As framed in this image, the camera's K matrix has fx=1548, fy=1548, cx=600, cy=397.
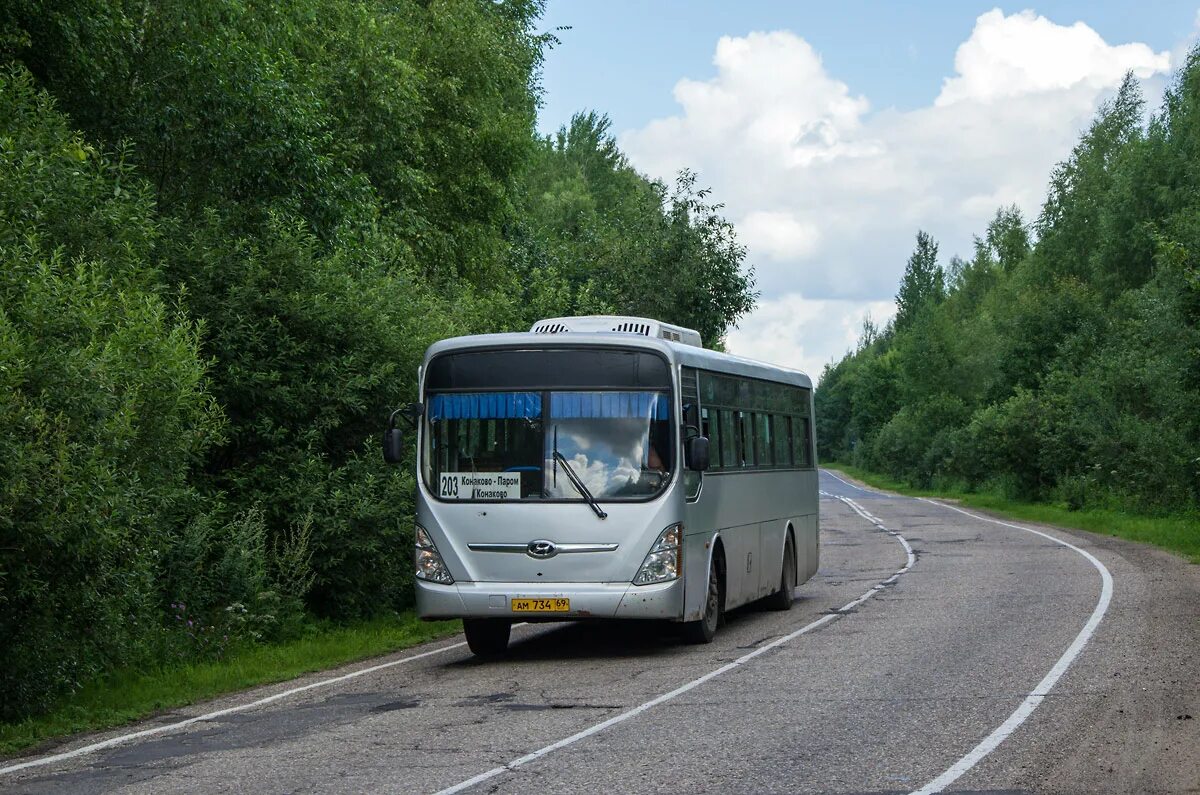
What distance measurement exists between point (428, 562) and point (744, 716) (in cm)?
501

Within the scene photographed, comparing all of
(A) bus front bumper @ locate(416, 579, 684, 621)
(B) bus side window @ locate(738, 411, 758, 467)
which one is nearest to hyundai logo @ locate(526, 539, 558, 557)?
(A) bus front bumper @ locate(416, 579, 684, 621)

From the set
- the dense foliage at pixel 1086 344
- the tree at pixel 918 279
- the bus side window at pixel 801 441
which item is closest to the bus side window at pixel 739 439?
the bus side window at pixel 801 441

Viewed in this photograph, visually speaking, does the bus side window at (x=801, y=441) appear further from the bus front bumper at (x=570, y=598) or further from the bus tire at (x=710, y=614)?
the bus front bumper at (x=570, y=598)

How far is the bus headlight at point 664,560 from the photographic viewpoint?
1493 cm

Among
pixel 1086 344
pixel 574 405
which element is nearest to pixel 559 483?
pixel 574 405

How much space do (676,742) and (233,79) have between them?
14379 millimetres

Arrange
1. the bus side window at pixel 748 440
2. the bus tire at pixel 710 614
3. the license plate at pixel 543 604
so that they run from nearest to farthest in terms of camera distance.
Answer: the license plate at pixel 543 604 → the bus tire at pixel 710 614 → the bus side window at pixel 748 440

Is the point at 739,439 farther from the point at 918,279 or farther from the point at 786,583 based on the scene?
the point at 918,279

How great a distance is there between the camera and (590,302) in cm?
3769

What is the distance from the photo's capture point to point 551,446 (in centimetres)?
1527

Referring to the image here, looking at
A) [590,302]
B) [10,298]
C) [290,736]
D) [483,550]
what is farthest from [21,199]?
[590,302]

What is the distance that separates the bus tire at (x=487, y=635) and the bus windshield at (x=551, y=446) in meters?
1.46

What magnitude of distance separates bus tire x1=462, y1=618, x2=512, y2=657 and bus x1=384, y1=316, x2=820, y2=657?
0.05 ft

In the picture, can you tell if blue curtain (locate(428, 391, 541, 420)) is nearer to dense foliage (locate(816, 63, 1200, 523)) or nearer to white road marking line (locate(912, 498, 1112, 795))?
white road marking line (locate(912, 498, 1112, 795))
